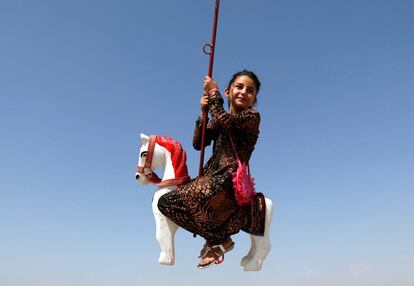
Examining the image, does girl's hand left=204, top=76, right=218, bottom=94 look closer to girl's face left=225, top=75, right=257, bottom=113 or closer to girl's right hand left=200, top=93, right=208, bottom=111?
girl's right hand left=200, top=93, right=208, bottom=111

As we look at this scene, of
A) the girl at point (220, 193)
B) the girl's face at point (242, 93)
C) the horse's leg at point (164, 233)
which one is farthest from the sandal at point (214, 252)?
the girl's face at point (242, 93)

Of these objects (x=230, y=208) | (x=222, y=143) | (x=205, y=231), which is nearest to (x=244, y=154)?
(x=222, y=143)

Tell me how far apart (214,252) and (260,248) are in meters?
0.51

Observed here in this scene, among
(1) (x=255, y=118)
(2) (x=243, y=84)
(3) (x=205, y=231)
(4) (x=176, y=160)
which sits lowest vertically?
(3) (x=205, y=231)

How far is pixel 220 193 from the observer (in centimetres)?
446

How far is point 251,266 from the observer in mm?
4688

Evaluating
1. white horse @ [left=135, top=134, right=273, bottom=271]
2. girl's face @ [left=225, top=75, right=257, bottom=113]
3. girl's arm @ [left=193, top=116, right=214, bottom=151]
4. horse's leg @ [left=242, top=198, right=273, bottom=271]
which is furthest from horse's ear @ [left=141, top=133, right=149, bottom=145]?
horse's leg @ [left=242, top=198, right=273, bottom=271]

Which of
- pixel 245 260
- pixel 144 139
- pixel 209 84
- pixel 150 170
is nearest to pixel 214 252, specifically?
pixel 245 260

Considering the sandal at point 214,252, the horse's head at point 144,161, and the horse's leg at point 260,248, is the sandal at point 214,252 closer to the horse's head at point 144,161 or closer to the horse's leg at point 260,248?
the horse's leg at point 260,248

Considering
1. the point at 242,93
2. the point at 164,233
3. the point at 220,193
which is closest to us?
the point at 220,193

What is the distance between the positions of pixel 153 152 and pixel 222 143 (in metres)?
0.77

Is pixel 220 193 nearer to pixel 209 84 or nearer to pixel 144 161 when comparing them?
pixel 144 161

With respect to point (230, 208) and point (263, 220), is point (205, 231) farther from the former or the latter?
point (263, 220)

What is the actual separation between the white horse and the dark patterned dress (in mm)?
87
